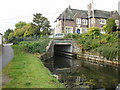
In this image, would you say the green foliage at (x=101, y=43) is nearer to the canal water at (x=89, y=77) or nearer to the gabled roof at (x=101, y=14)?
the canal water at (x=89, y=77)

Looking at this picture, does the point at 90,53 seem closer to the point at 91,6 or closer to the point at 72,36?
the point at 72,36

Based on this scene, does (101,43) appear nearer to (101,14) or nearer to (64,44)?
(64,44)

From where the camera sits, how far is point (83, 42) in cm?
3456

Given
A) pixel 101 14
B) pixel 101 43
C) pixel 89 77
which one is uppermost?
pixel 101 14

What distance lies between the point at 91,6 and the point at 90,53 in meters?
23.6

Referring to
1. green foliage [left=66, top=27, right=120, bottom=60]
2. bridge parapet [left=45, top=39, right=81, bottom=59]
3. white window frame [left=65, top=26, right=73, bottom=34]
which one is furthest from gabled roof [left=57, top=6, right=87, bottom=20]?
bridge parapet [left=45, top=39, right=81, bottom=59]

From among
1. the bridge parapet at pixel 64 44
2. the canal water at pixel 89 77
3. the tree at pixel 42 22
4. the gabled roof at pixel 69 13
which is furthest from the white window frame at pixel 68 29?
the canal water at pixel 89 77

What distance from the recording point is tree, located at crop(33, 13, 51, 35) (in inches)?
1897

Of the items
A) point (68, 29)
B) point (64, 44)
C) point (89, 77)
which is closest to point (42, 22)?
point (68, 29)

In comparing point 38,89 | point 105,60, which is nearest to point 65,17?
point 105,60

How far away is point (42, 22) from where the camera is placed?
48906 mm

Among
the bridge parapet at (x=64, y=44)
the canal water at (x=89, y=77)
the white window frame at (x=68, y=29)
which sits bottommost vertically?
the canal water at (x=89, y=77)

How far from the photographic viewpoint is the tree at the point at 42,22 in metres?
48.2

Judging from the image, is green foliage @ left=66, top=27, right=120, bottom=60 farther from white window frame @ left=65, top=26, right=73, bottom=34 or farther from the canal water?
white window frame @ left=65, top=26, right=73, bottom=34
